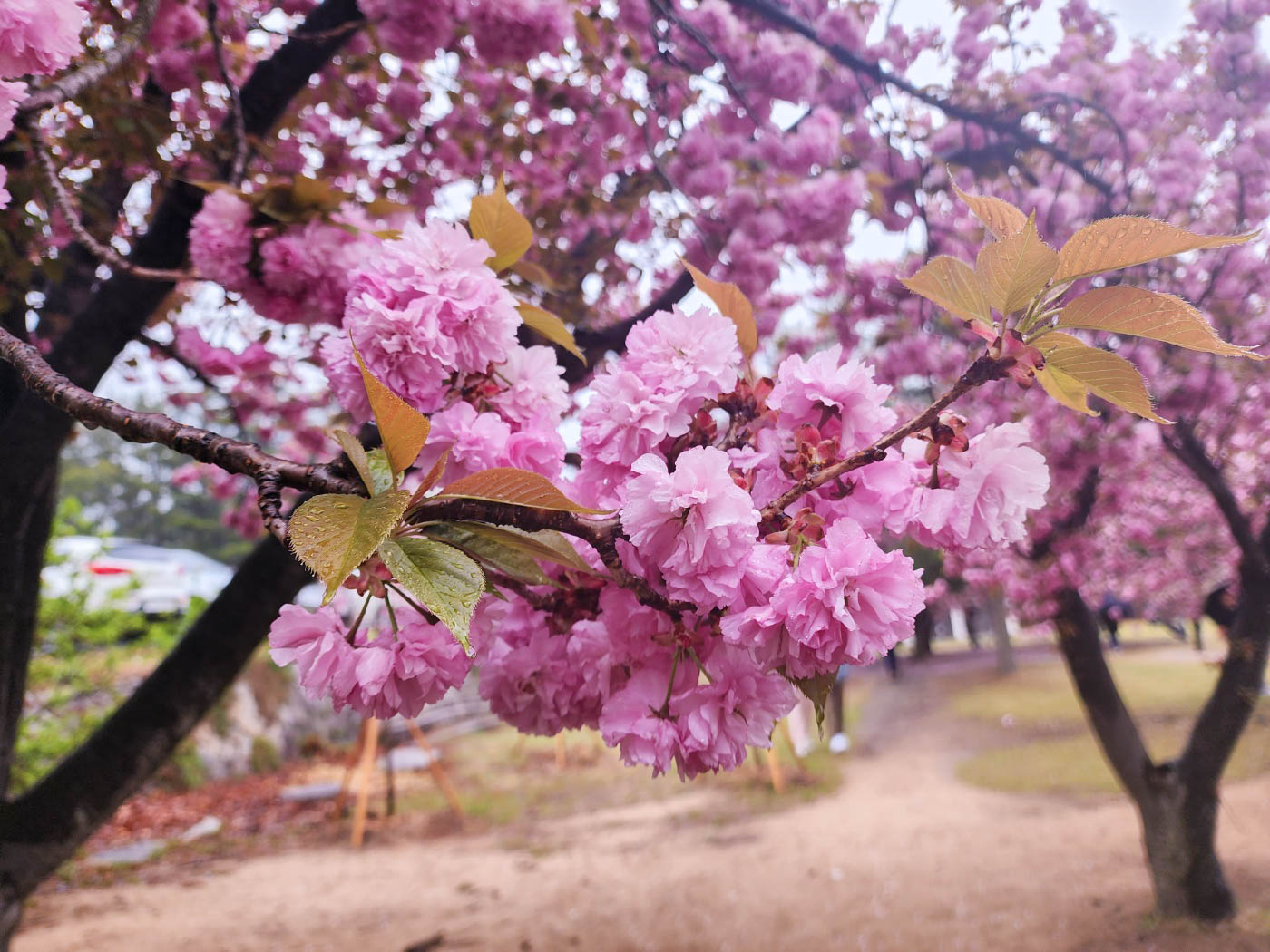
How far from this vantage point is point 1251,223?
3555 millimetres

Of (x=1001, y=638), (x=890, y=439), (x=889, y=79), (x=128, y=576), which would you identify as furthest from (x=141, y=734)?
(x=1001, y=638)

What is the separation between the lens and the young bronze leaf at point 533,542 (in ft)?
1.95

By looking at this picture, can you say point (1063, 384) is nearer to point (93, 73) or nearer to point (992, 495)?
point (992, 495)

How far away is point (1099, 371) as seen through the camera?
59 centimetres

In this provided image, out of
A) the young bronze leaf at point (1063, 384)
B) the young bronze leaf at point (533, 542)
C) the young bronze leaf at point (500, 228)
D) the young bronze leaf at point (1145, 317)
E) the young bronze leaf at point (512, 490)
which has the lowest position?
the young bronze leaf at point (533, 542)

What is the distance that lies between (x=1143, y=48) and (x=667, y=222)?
102 inches

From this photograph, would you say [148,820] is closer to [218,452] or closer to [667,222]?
[667,222]

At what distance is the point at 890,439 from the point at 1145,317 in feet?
0.65

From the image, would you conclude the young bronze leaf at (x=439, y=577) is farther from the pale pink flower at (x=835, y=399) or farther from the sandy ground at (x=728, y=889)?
the sandy ground at (x=728, y=889)

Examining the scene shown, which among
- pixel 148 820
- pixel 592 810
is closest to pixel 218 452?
pixel 592 810

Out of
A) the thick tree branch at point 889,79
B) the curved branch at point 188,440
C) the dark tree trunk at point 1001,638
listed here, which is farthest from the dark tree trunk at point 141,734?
the dark tree trunk at point 1001,638

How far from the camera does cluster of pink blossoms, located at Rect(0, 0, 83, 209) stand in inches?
25.2

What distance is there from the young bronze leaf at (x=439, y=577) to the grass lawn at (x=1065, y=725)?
14.0 feet

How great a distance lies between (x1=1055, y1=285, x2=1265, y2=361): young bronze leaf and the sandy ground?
136 inches
